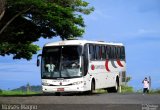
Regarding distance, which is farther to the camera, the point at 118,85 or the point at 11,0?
the point at 118,85

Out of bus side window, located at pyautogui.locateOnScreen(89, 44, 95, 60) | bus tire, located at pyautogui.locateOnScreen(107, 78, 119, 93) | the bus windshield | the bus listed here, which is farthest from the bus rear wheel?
the bus windshield

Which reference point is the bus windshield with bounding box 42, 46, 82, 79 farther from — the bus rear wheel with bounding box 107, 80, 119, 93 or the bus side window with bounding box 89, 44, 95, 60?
the bus rear wheel with bounding box 107, 80, 119, 93

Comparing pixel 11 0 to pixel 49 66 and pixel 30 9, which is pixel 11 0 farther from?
pixel 49 66

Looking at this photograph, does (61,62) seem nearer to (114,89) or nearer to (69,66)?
(69,66)

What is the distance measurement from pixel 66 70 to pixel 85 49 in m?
1.96

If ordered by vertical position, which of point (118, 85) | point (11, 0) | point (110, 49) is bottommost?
point (118, 85)

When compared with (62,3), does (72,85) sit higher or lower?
lower

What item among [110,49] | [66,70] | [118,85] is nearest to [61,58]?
[66,70]

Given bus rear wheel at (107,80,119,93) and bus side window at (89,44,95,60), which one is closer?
bus side window at (89,44,95,60)

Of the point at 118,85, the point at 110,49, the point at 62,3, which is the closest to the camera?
the point at 62,3

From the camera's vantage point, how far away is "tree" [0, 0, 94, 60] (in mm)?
35969

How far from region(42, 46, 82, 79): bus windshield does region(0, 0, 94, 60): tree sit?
1664mm

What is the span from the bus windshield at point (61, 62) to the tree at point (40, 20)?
1.66 metres

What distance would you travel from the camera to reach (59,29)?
37.8 meters
